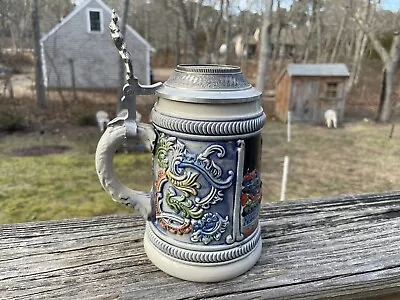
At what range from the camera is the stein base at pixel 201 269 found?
27.1 inches

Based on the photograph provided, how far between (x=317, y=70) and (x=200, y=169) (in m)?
6.43

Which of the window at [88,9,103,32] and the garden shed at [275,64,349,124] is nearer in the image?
the garden shed at [275,64,349,124]

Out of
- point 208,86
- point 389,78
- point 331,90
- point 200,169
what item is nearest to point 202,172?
point 200,169

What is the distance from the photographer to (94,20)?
8750 mm

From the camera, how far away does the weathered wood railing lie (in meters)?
0.69

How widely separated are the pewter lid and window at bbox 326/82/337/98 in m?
6.37

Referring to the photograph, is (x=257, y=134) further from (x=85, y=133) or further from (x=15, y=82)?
(x=15, y=82)

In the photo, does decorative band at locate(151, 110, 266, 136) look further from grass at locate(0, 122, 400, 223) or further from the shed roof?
the shed roof

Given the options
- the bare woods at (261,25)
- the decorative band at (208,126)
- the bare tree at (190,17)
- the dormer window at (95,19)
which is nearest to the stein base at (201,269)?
the decorative band at (208,126)

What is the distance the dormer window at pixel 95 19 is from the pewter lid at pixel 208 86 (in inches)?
350

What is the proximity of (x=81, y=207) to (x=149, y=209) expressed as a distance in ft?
7.69

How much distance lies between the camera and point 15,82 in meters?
8.14

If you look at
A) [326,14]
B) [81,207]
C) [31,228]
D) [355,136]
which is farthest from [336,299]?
[326,14]

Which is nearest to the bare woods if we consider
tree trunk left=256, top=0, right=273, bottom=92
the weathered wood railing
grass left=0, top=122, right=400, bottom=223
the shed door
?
tree trunk left=256, top=0, right=273, bottom=92
